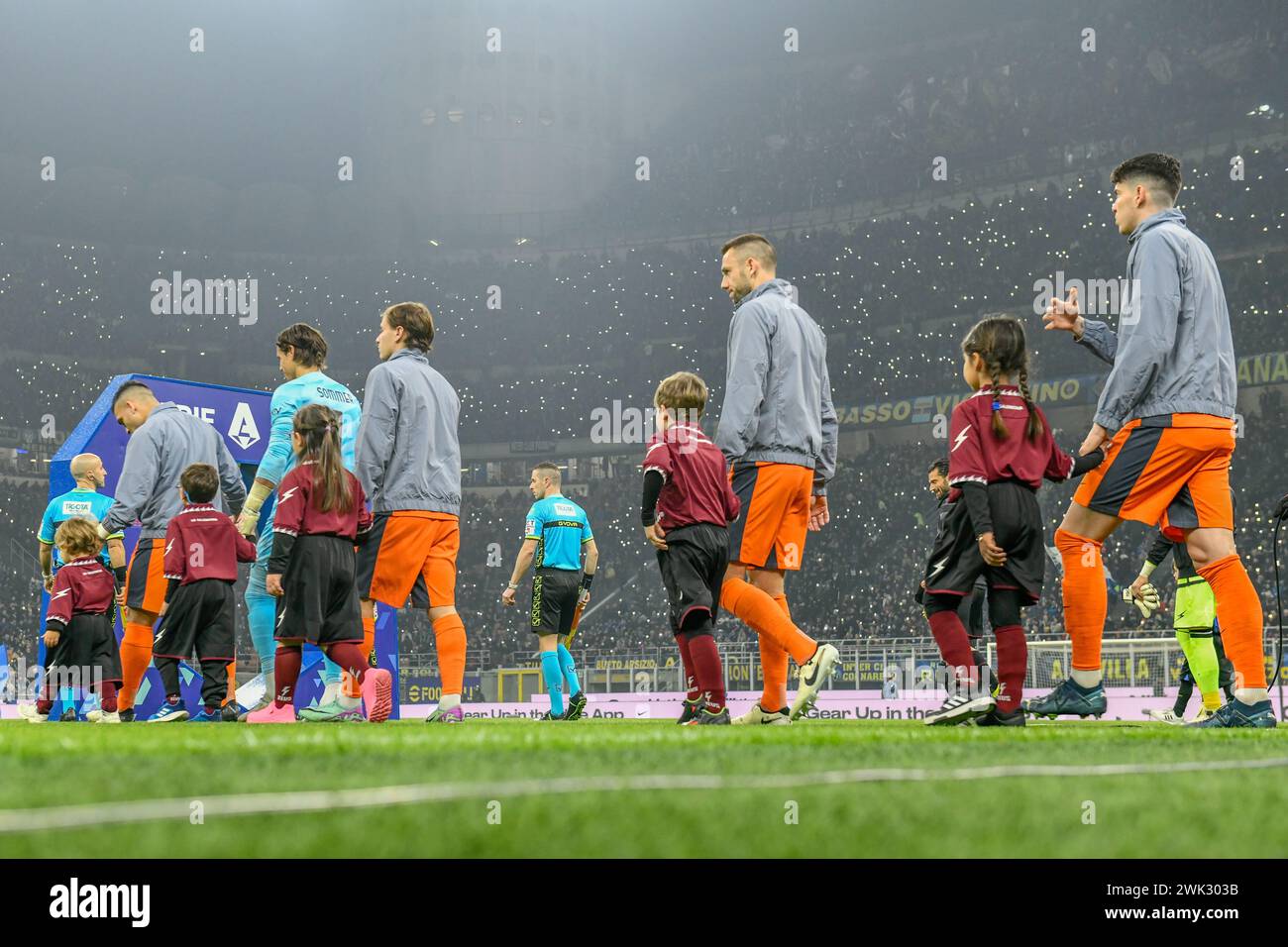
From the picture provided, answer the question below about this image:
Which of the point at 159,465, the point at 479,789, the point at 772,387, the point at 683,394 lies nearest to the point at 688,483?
the point at 683,394

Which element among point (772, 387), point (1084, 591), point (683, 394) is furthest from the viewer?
point (772, 387)

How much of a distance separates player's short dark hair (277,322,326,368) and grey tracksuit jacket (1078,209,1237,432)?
4415 millimetres

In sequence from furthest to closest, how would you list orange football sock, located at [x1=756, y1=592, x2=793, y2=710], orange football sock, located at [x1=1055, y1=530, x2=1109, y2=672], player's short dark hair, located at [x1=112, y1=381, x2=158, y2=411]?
1. player's short dark hair, located at [x1=112, y1=381, x2=158, y2=411]
2. orange football sock, located at [x1=756, y1=592, x2=793, y2=710]
3. orange football sock, located at [x1=1055, y1=530, x2=1109, y2=672]

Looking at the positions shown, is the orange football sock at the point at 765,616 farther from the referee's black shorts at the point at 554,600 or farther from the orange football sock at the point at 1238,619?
the referee's black shorts at the point at 554,600

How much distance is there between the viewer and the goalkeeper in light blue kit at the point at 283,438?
23.0 ft

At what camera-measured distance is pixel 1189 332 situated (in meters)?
4.87

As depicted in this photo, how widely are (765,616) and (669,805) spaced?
3598 mm

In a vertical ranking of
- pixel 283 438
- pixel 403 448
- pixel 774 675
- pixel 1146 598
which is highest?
pixel 283 438

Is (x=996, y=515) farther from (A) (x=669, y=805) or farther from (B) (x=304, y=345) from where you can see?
(B) (x=304, y=345)

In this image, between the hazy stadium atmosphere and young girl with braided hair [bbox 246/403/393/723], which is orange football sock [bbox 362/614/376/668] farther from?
the hazy stadium atmosphere

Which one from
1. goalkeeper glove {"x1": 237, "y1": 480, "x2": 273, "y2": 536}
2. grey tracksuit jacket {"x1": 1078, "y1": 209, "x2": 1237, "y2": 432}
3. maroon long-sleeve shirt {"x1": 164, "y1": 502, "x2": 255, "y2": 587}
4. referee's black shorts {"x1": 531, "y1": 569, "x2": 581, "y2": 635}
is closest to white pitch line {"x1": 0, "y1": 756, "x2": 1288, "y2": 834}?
grey tracksuit jacket {"x1": 1078, "y1": 209, "x2": 1237, "y2": 432}

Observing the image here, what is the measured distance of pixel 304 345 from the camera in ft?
23.8

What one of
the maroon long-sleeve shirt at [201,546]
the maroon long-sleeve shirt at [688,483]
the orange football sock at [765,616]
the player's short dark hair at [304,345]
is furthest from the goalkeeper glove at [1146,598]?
the maroon long-sleeve shirt at [201,546]

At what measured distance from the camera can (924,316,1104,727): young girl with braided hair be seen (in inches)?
191
